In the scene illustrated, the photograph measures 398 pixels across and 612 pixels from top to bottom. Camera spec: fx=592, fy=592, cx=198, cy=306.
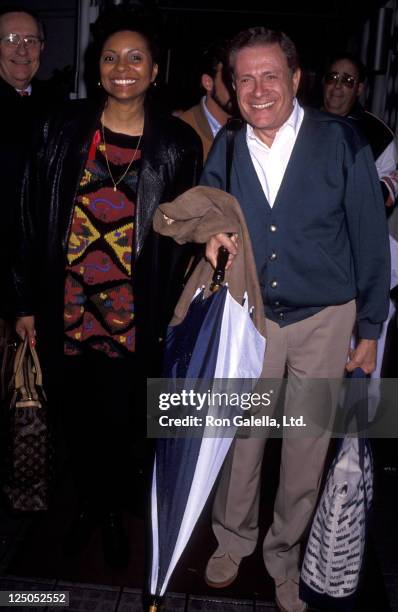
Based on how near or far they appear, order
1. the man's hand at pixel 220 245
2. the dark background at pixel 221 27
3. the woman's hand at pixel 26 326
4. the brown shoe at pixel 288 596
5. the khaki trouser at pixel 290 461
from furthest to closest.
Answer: the dark background at pixel 221 27 < the woman's hand at pixel 26 326 < the brown shoe at pixel 288 596 < the khaki trouser at pixel 290 461 < the man's hand at pixel 220 245

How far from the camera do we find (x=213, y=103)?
3.27 metres

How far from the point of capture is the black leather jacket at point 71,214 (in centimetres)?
216

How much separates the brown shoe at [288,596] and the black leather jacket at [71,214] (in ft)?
3.47

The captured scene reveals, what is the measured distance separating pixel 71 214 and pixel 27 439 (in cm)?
89

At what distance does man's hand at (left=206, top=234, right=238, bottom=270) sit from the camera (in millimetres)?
1903

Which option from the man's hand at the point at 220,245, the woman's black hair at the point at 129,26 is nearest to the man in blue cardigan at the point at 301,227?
the man's hand at the point at 220,245

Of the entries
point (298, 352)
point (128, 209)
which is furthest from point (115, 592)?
point (128, 209)

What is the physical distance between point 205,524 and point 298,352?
1.12 m

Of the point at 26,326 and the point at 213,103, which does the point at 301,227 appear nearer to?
the point at 26,326

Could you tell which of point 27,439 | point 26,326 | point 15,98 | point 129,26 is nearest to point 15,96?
point 15,98

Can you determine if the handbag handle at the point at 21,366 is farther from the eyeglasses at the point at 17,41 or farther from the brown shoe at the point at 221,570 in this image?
the eyeglasses at the point at 17,41

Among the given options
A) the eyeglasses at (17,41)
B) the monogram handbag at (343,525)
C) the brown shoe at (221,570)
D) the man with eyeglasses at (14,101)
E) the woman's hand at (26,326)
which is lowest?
the brown shoe at (221,570)

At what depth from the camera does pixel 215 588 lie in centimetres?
235

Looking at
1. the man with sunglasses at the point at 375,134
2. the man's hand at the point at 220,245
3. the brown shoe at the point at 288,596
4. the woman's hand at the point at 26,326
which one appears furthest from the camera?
the man with sunglasses at the point at 375,134
